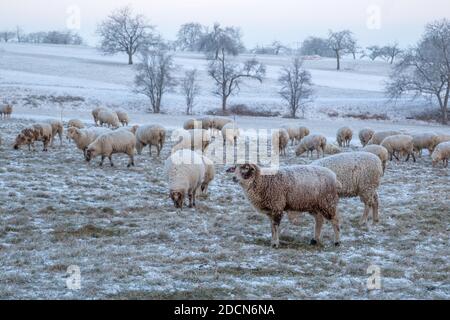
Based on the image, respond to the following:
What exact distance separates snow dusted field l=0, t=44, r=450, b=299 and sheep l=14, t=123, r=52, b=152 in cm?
102

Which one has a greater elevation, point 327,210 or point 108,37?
point 108,37

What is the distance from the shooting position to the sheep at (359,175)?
11.1 meters

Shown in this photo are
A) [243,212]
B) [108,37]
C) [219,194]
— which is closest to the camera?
[243,212]

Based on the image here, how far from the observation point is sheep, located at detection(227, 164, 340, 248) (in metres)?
9.38

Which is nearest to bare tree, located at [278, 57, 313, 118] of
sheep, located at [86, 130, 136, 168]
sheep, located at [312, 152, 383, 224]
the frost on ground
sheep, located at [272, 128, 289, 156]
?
sheep, located at [272, 128, 289, 156]

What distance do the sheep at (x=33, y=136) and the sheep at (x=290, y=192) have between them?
12.9m

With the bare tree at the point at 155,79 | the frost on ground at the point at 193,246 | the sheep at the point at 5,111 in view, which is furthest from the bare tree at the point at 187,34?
the frost on ground at the point at 193,246

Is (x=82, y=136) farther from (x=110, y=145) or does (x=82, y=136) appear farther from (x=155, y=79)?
(x=155, y=79)

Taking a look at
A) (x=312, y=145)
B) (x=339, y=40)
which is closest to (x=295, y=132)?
(x=312, y=145)

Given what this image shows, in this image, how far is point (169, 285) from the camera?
7.24 metres

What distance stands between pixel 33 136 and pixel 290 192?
44.8 ft
